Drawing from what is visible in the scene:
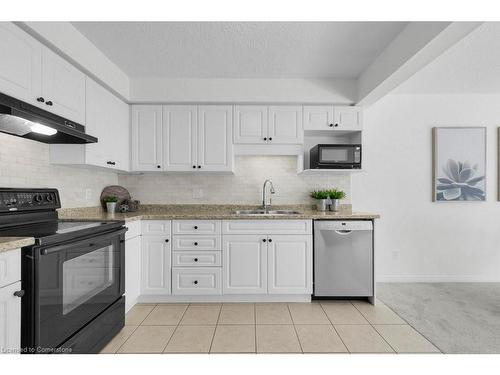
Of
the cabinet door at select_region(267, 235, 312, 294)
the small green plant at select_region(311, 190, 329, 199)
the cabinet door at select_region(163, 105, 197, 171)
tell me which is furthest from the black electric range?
the small green plant at select_region(311, 190, 329, 199)

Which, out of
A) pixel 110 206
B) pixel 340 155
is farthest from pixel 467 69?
pixel 110 206

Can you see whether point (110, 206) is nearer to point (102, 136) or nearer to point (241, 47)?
point (102, 136)

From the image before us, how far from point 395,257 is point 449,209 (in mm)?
950

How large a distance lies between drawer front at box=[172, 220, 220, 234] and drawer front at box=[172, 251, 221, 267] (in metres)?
0.22

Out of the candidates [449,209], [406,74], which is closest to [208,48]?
[406,74]

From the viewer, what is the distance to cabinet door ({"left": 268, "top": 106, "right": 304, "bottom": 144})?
3105 mm

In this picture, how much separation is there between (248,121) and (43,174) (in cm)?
204

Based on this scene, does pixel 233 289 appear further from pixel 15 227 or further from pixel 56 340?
pixel 15 227

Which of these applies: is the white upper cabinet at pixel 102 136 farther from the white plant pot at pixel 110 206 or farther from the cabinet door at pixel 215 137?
the cabinet door at pixel 215 137

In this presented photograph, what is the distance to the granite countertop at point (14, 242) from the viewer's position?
1.21m

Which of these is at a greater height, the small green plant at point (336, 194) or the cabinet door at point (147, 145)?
the cabinet door at point (147, 145)

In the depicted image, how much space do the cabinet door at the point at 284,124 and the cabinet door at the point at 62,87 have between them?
189 centimetres

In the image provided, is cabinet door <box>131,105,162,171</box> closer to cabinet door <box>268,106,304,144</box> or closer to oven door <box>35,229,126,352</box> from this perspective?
oven door <box>35,229,126,352</box>

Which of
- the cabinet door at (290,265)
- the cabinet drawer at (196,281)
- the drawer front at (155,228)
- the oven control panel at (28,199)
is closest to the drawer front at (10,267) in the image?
the oven control panel at (28,199)
